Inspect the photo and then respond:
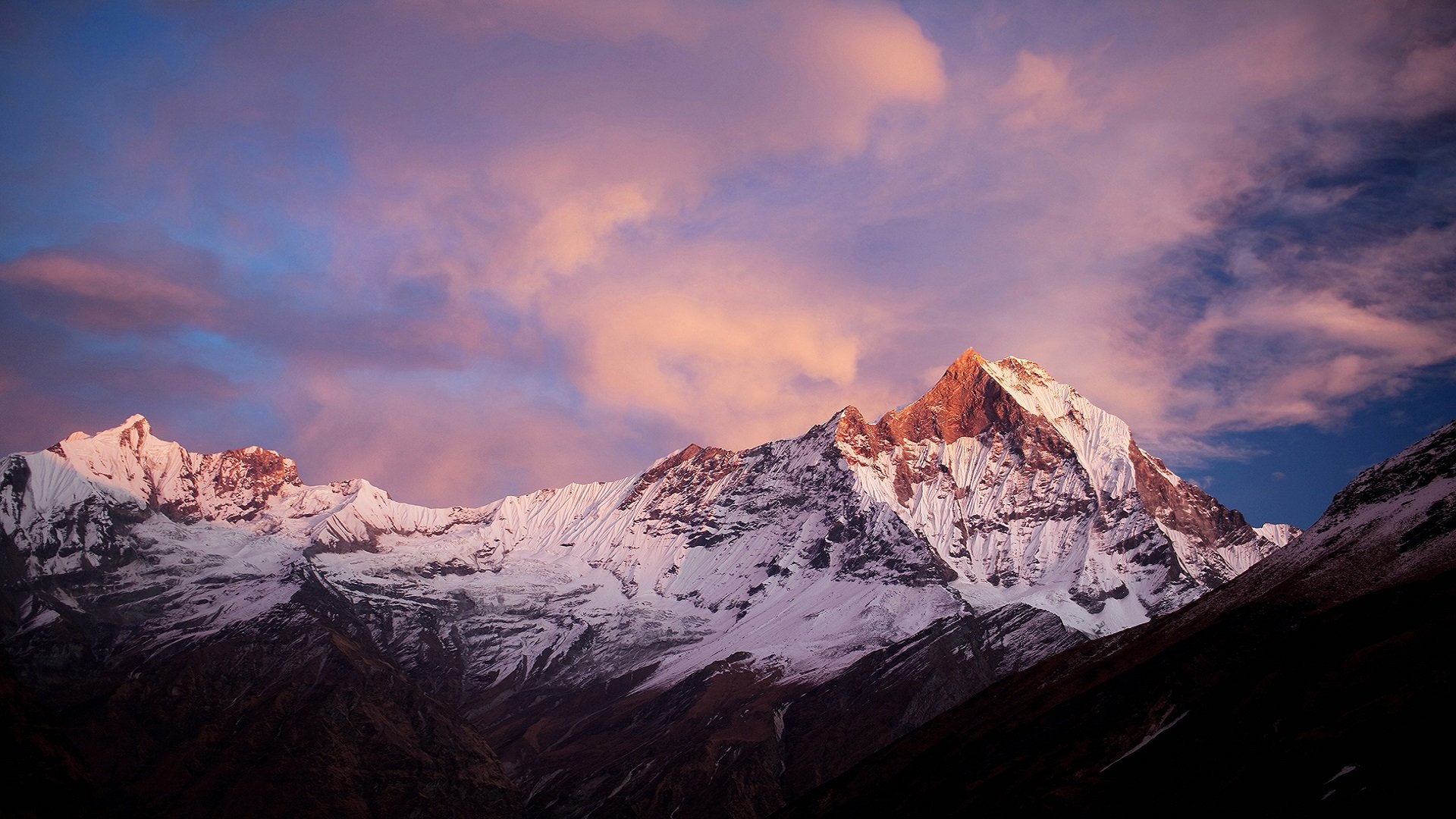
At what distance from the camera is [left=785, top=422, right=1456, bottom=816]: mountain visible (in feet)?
254

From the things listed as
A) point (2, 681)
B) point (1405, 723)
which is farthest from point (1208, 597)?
point (2, 681)

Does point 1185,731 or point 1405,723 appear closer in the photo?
point 1405,723

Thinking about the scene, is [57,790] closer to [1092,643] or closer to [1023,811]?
[1023,811]

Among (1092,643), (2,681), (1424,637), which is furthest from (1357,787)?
(2,681)

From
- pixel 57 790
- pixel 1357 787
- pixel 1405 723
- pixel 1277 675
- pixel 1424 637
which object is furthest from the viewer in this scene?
pixel 57 790

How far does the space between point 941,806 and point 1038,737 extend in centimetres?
1505

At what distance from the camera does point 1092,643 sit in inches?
6713

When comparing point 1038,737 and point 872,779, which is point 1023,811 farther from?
point 872,779

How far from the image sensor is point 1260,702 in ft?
316

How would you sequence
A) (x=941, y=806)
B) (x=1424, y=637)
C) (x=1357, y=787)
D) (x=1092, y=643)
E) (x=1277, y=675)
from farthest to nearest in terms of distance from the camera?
(x=1092, y=643), (x=941, y=806), (x=1277, y=675), (x=1424, y=637), (x=1357, y=787)

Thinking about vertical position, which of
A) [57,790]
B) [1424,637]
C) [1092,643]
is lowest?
[1424,637]

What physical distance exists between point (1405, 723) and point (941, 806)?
58.7 m

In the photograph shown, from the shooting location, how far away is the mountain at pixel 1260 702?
3046 inches

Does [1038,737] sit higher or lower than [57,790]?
lower
